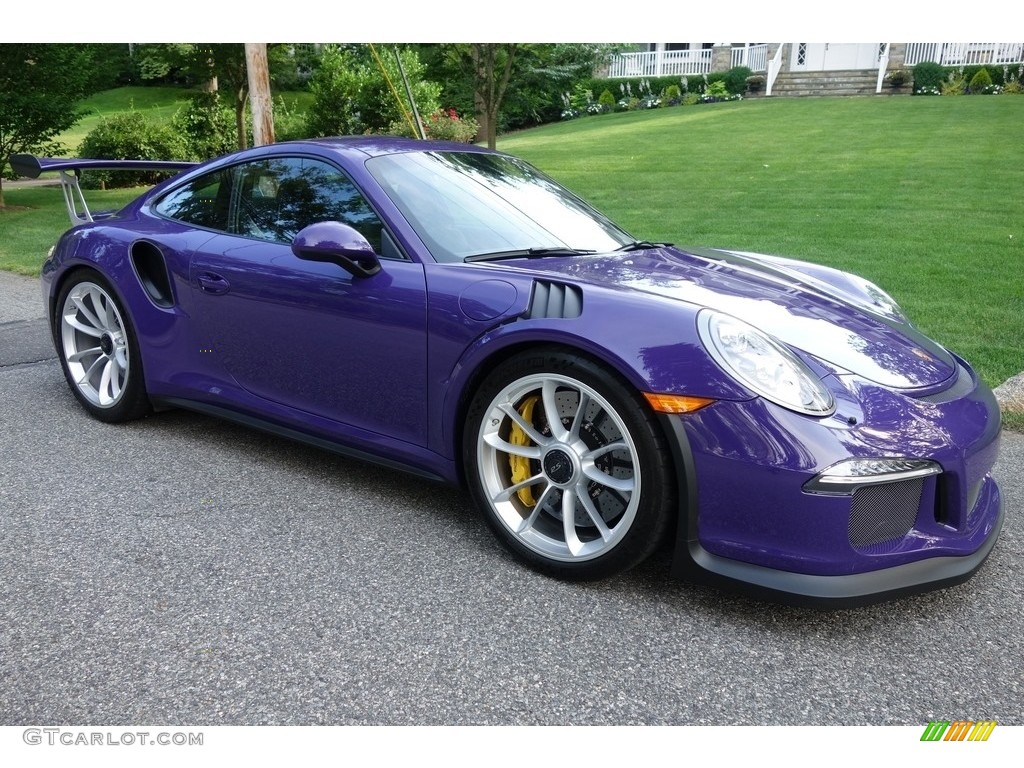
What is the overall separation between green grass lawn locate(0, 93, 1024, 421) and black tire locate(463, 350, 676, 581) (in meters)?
3.17

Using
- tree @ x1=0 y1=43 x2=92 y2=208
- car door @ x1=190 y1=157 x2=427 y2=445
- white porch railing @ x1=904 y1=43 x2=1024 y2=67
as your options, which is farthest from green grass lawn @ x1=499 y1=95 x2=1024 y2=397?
tree @ x1=0 y1=43 x2=92 y2=208

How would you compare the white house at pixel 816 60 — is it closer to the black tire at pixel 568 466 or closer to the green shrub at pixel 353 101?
the green shrub at pixel 353 101

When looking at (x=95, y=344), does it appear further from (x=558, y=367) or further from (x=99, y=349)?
(x=558, y=367)

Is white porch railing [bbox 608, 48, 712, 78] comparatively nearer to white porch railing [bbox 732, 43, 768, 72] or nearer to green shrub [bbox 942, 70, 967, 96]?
white porch railing [bbox 732, 43, 768, 72]

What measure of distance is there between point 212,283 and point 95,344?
1.17 metres

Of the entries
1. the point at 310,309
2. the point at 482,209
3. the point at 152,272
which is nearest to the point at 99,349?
the point at 152,272

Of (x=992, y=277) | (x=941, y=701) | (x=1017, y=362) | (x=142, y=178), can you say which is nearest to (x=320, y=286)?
(x=941, y=701)

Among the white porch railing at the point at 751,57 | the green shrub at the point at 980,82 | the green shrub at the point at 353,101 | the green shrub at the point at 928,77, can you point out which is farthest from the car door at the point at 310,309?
the white porch railing at the point at 751,57

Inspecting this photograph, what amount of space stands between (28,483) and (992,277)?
6953 millimetres

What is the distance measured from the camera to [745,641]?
257 cm

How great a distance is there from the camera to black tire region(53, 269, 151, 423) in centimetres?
423

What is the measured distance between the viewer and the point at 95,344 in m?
4.57

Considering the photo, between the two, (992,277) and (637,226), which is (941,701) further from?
(637,226)

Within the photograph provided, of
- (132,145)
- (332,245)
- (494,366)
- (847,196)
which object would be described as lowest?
(847,196)
